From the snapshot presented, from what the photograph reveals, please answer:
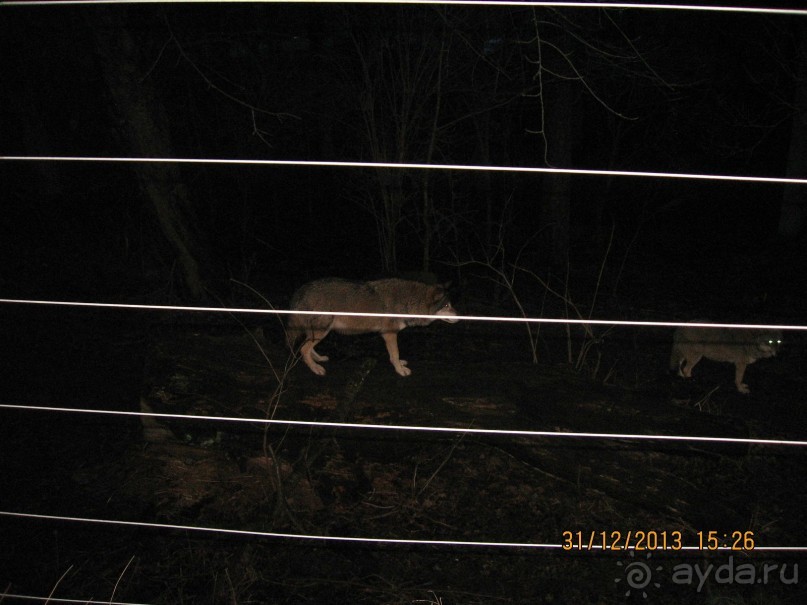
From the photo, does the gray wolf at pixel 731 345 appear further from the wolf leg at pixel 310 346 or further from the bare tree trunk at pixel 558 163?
the bare tree trunk at pixel 558 163

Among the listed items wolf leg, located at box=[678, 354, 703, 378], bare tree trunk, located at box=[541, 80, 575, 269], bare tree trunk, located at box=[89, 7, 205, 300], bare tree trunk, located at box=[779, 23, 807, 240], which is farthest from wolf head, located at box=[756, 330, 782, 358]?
bare tree trunk, located at box=[779, 23, 807, 240]

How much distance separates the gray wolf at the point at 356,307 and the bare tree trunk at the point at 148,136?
8.21 feet

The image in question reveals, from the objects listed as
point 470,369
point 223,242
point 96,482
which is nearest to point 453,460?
point 470,369

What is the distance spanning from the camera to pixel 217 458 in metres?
3.48

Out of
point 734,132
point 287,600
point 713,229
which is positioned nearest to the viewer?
point 287,600

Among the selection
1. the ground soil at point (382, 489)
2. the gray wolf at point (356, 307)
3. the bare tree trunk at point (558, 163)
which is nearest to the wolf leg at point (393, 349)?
the gray wolf at point (356, 307)

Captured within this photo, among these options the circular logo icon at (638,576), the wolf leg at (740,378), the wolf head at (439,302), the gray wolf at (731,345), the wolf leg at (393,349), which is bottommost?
the wolf leg at (740,378)

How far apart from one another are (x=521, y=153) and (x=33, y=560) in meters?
14.2

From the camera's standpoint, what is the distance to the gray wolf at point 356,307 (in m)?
4.70

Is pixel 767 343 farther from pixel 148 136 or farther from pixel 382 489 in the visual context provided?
pixel 148 136

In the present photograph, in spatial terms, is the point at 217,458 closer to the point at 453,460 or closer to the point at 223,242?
the point at 453,460

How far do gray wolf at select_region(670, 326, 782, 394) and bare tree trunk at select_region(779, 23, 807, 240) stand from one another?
636 cm

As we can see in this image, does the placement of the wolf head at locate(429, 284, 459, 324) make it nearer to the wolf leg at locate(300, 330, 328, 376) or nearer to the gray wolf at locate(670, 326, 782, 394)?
the wolf leg at locate(300, 330, 328, 376)

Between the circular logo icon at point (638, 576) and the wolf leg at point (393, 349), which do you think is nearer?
the circular logo icon at point (638, 576)
